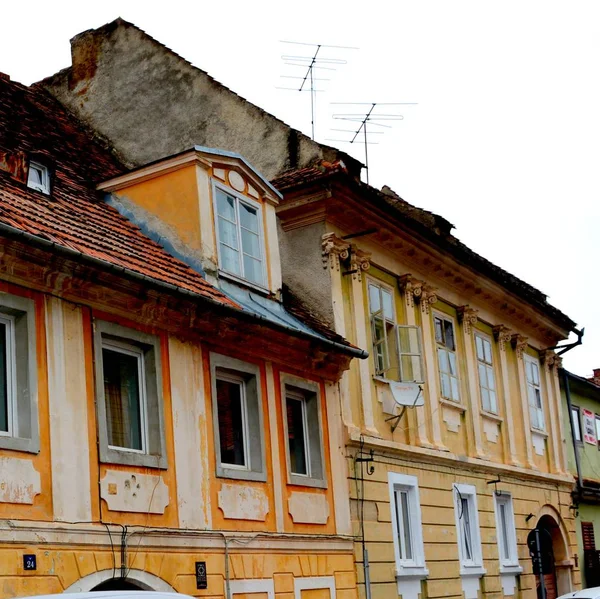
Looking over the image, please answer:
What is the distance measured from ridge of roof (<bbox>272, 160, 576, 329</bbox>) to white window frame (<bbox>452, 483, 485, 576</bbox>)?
4019 mm

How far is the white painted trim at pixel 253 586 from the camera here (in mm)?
13404

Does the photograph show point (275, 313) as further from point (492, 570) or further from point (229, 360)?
point (492, 570)

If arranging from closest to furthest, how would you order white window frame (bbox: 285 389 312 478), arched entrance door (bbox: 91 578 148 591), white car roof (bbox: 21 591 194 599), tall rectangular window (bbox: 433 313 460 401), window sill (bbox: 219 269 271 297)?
1. white car roof (bbox: 21 591 194 599)
2. arched entrance door (bbox: 91 578 148 591)
3. window sill (bbox: 219 269 271 297)
4. white window frame (bbox: 285 389 312 478)
5. tall rectangular window (bbox: 433 313 460 401)

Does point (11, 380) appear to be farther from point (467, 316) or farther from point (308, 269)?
point (467, 316)

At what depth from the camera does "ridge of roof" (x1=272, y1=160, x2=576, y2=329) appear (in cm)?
1708

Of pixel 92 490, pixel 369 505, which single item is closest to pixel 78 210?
pixel 92 490

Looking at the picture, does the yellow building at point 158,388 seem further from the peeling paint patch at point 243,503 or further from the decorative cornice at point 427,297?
the decorative cornice at point 427,297

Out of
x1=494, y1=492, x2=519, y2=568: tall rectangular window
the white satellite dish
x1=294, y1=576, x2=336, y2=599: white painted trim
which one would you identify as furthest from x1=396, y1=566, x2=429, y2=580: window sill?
x1=494, y1=492, x2=519, y2=568: tall rectangular window

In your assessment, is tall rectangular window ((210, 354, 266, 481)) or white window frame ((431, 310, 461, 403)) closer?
tall rectangular window ((210, 354, 266, 481))

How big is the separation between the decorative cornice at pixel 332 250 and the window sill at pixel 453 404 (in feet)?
12.4

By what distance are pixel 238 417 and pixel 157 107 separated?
22.8 feet

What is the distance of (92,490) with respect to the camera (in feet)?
37.9

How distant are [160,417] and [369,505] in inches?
196

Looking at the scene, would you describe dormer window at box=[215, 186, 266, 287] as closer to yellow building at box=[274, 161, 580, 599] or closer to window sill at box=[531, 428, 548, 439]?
yellow building at box=[274, 161, 580, 599]
